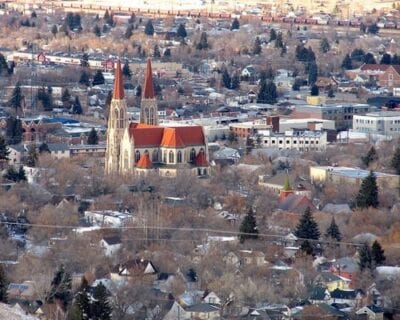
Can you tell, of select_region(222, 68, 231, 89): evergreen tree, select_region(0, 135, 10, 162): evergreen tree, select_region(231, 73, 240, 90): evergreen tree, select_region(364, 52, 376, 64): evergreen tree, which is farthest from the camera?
select_region(364, 52, 376, 64): evergreen tree

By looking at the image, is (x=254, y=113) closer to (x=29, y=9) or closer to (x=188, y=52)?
(x=188, y=52)

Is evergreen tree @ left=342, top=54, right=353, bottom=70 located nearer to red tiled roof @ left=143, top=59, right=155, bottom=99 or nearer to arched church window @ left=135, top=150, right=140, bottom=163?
red tiled roof @ left=143, top=59, right=155, bottom=99

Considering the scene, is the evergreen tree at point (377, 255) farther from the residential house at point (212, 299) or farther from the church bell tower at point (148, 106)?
the church bell tower at point (148, 106)

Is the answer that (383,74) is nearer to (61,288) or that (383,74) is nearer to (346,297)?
(346,297)

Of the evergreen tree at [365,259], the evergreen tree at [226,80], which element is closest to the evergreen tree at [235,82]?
the evergreen tree at [226,80]

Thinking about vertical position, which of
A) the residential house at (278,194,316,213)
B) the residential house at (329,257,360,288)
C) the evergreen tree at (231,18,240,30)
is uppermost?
the residential house at (329,257,360,288)

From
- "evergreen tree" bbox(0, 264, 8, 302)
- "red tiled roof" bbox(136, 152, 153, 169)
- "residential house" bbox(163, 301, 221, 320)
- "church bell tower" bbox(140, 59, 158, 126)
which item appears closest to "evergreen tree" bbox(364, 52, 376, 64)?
"church bell tower" bbox(140, 59, 158, 126)
